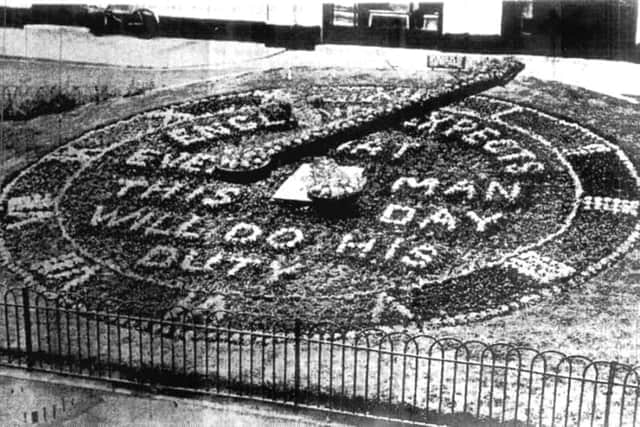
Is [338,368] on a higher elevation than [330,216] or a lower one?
lower

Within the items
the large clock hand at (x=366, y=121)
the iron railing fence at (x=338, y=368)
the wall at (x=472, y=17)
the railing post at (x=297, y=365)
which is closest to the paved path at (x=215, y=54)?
the large clock hand at (x=366, y=121)

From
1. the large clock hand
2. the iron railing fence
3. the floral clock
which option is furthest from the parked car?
the iron railing fence

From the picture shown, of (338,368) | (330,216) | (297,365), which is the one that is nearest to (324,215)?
(330,216)

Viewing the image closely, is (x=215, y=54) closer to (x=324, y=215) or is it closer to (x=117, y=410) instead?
(x=324, y=215)

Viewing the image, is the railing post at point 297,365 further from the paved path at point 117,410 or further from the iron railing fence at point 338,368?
the paved path at point 117,410

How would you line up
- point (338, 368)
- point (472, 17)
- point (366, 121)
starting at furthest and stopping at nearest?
point (366, 121) → point (472, 17) → point (338, 368)
